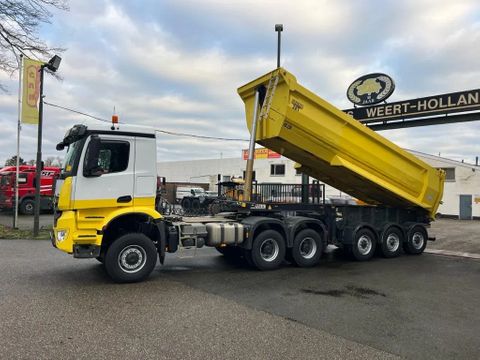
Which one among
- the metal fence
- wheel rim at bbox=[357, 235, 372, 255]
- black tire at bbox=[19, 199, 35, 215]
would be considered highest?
the metal fence

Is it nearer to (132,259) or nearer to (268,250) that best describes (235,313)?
(132,259)

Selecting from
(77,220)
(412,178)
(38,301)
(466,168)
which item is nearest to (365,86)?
(412,178)

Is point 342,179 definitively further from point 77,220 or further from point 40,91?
point 40,91

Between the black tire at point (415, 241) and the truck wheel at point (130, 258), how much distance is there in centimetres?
788

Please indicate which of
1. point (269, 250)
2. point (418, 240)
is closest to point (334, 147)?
point (269, 250)

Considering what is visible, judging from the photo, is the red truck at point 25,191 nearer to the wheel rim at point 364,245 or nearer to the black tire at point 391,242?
the wheel rim at point 364,245

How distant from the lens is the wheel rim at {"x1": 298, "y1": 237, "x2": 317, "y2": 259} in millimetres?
10047

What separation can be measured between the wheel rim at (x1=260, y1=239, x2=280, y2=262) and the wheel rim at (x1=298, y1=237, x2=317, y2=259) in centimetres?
83

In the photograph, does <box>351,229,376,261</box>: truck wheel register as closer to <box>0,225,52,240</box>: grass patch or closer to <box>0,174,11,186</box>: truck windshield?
<box>0,225,52,240</box>: grass patch

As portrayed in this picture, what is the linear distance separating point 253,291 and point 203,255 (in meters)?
4.19

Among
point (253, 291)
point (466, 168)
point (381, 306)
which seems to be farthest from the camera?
point (466, 168)

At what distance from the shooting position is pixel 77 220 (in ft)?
24.2

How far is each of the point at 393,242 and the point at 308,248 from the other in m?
3.27

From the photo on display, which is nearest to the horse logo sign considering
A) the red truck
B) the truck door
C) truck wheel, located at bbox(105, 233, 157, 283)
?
the truck door
